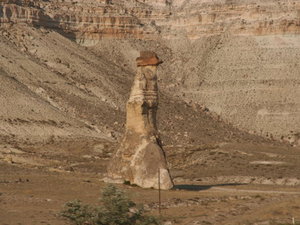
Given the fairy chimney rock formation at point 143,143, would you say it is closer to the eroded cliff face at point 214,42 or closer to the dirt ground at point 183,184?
the dirt ground at point 183,184

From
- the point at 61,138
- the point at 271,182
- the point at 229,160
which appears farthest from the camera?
the point at 61,138

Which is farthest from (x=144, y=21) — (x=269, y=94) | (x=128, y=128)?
(x=128, y=128)

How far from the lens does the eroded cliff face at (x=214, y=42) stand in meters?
92.8

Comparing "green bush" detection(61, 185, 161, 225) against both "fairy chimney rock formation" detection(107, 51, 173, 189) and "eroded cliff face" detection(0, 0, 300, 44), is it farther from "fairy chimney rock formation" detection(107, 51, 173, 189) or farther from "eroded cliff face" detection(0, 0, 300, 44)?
"eroded cliff face" detection(0, 0, 300, 44)

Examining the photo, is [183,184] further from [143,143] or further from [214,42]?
[214,42]

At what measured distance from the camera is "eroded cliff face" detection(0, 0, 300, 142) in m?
92.8

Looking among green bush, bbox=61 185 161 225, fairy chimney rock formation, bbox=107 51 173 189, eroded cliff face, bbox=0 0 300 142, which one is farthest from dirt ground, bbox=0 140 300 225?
eroded cliff face, bbox=0 0 300 142

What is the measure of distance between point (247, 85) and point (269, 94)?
259cm

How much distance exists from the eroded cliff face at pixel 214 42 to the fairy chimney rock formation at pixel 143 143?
4523 centimetres

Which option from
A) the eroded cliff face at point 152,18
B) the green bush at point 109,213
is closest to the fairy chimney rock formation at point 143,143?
the green bush at point 109,213

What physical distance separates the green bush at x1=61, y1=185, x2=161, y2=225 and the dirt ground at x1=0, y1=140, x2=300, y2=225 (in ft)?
6.67

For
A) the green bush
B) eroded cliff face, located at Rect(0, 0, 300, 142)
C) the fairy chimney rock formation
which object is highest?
eroded cliff face, located at Rect(0, 0, 300, 142)

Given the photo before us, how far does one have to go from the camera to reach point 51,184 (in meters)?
40.2

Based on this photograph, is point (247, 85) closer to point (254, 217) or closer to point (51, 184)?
point (51, 184)
